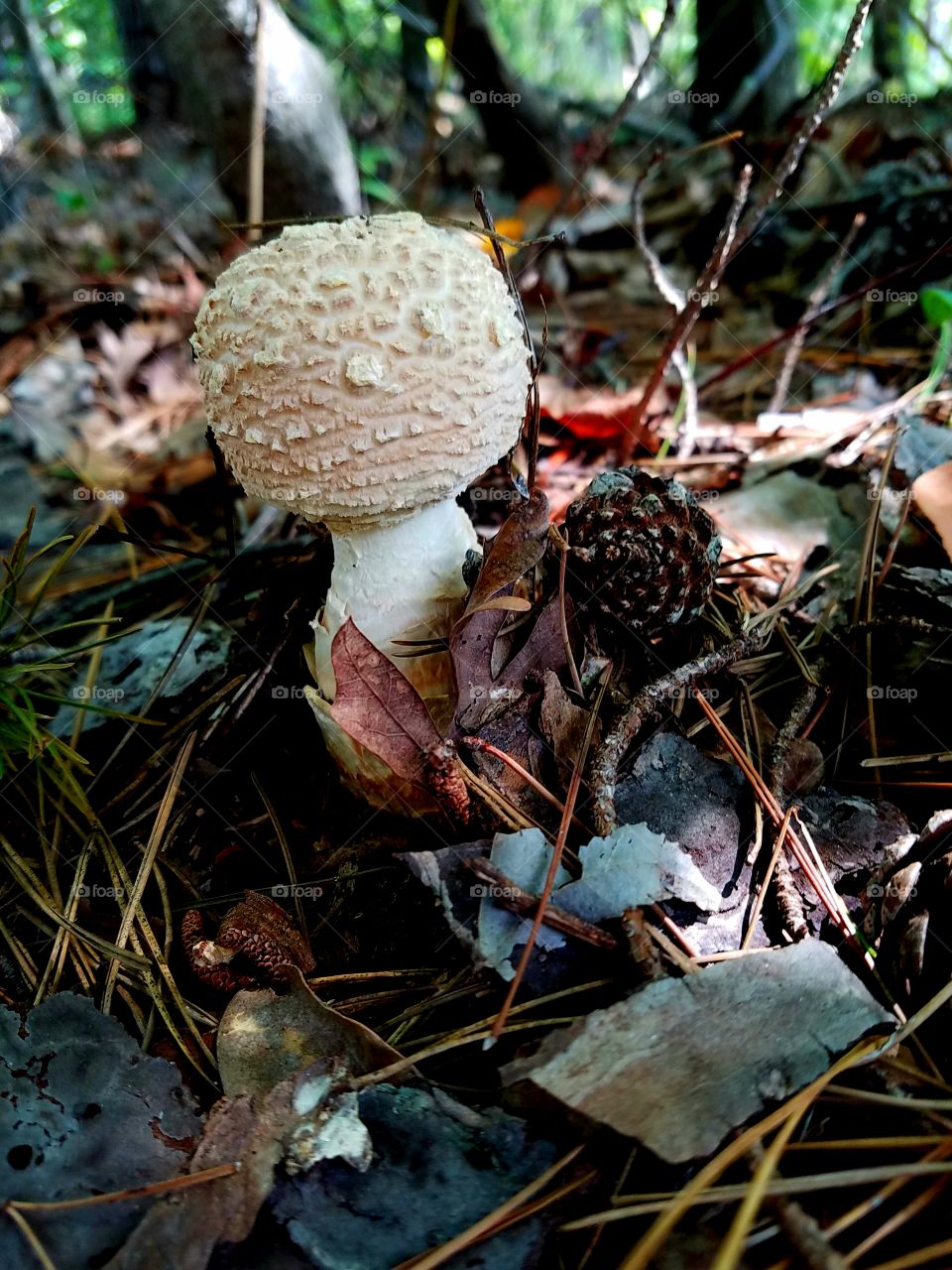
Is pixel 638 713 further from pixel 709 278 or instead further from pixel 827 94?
pixel 827 94

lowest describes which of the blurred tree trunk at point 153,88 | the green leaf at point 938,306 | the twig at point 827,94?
the green leaf at point 938,306

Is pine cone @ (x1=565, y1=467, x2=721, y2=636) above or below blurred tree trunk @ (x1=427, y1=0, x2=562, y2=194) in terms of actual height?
below

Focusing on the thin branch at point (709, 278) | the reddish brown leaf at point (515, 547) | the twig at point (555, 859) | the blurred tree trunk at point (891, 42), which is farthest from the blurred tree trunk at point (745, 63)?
the twig at point (555, 859)

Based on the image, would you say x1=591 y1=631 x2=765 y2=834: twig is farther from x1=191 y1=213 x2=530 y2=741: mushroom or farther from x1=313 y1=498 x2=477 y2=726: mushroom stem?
x1=191 y1=213 x2=530 y2=741: mushroom

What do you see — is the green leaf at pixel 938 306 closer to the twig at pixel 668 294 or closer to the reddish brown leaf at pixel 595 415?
the twig at pixel 668 294

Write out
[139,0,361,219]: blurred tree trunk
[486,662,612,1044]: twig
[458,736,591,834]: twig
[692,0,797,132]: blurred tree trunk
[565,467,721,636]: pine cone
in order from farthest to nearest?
[692,0,797,132]: blurred tree trunk, [139,0,361,219]: blurred tree trunk, [565,467,721,636]: pine cone, [458,736,591,834]: twig, [486,662,612,1044]: twig

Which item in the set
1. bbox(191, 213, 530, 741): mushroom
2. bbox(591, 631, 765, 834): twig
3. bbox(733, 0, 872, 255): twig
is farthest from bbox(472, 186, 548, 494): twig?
bbox(733, 0, 872, 255): twig

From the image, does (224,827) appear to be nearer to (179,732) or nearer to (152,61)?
(179,732)
